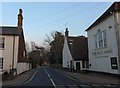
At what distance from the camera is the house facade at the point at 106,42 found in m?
25.3

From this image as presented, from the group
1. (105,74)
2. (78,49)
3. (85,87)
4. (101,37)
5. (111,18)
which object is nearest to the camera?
(85,87)

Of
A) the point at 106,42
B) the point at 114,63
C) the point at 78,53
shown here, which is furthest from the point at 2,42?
the point at 78,53

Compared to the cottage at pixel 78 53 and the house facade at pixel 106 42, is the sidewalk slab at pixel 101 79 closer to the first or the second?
the house facade at pixel 106 42

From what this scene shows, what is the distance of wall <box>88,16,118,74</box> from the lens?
86.0 feet

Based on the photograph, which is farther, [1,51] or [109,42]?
[1,51]

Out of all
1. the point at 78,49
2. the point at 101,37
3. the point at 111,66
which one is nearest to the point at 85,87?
the point at 111,66

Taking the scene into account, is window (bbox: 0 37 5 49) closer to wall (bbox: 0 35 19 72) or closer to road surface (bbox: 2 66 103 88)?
wall (bbox: 0 35 19 72)

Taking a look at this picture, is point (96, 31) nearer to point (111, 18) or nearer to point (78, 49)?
point (111, 18)

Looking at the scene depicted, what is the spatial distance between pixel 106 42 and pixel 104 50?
1204mm

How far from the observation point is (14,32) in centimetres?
3403

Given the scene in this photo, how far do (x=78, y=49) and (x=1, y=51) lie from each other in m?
22.7

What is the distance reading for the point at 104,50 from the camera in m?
29.4

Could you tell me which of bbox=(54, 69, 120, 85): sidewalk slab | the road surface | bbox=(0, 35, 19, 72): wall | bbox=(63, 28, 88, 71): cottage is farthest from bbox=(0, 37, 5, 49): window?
bbox=(63, 28, 88, 71): cottage

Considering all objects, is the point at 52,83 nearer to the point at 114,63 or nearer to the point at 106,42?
the point at 114,63
